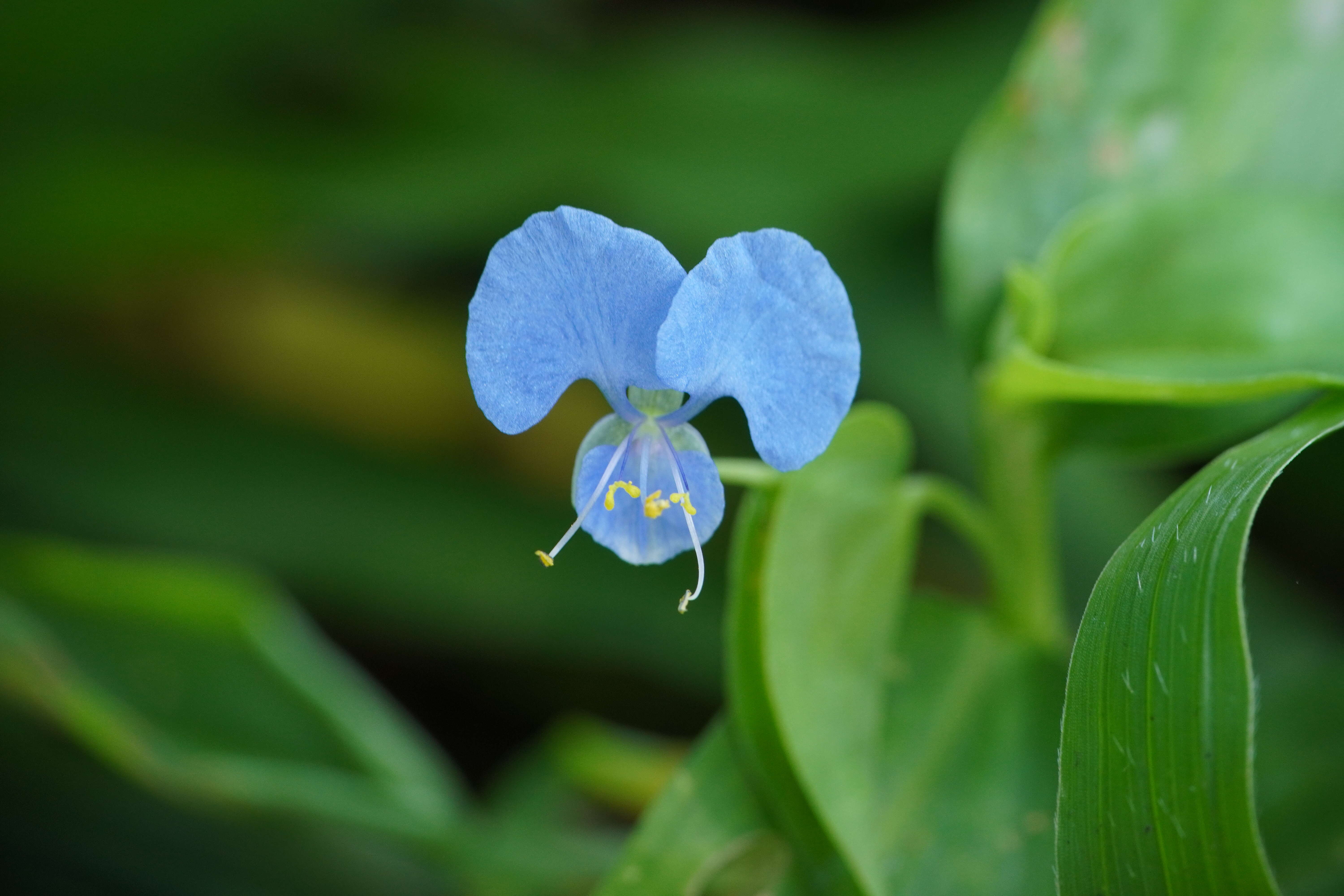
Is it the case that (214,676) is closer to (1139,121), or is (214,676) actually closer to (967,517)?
(967,517)

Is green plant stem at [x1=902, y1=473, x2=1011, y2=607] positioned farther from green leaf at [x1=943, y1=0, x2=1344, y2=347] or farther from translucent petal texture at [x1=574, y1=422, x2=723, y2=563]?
translucent petal texture at [x1=574, y1=422, x2=723, y2=563]

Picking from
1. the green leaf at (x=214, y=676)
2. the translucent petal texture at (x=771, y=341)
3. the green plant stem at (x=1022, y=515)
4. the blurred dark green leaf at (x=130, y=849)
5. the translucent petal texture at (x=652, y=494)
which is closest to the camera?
the translucent petal texture at (x=771, y=341)

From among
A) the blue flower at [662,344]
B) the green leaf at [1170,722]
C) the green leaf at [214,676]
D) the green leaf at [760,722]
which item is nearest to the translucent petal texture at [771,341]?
the blue flower at [662,344]

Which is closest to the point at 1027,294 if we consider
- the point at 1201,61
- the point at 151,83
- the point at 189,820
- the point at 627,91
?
the point at 1201,61

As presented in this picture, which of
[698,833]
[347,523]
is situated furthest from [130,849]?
[698,833]

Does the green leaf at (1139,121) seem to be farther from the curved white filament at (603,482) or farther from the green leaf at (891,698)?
the curved white filament at (603,482)

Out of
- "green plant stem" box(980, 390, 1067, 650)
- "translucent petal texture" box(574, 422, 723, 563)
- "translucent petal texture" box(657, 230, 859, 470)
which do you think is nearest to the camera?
"translucent petal texture" box(657, 230, 859, 470)

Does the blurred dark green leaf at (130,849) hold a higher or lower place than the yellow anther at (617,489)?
lower

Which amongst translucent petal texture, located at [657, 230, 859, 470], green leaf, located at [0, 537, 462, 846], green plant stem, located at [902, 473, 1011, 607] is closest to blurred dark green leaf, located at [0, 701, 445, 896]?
green leaf, located at [0, 537, 462, 846]
